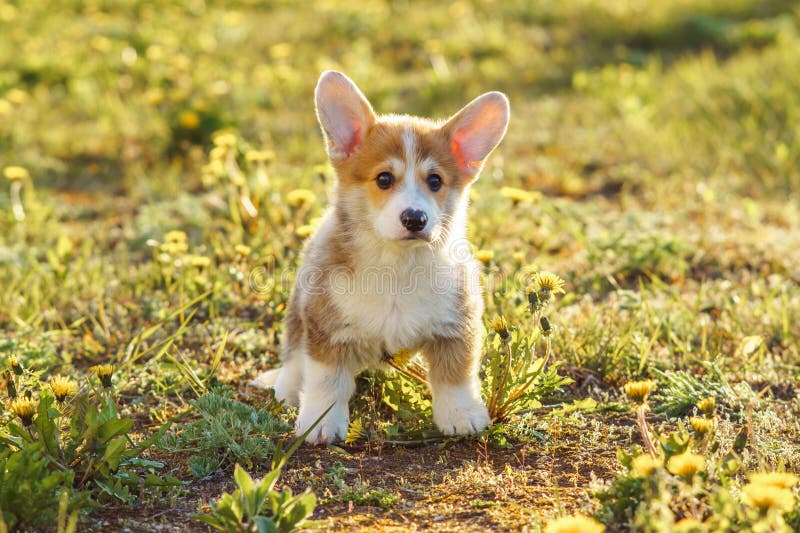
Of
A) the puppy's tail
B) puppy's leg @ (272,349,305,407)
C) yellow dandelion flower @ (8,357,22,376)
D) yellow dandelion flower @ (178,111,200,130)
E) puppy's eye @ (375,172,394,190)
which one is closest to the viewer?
yellow dandelion flower @ (8,357,22,376)

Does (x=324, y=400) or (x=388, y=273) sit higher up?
(x=388, y=273)

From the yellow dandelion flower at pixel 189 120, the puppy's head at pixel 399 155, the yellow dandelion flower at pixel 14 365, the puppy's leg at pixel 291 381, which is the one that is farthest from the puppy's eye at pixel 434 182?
the yellow dandelion flower at pixel 189 120

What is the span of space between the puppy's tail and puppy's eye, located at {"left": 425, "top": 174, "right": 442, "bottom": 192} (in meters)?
1.13

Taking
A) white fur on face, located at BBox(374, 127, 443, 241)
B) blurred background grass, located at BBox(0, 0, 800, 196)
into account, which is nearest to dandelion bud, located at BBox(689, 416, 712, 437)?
white fur on face, located at BBox(374, 127, 443, 241)

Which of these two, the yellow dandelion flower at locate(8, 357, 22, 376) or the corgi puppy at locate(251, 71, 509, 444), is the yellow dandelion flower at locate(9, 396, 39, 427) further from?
the corgi puppy at locate(251, 71, 509, 444)

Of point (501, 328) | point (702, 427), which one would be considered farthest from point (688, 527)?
point (501, 328)

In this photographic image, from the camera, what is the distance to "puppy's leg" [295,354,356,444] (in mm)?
3473

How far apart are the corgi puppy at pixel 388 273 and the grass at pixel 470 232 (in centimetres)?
19

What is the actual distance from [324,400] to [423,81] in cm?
583

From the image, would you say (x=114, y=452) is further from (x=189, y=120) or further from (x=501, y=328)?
(x=189, y=120)

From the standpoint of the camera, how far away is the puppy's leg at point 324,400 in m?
3.47

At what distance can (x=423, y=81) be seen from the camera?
8.81 m

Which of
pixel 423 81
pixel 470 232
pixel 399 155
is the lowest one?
pixel 470 232

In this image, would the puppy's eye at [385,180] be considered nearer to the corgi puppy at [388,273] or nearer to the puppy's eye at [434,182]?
the corgi puppy at [388,273]
